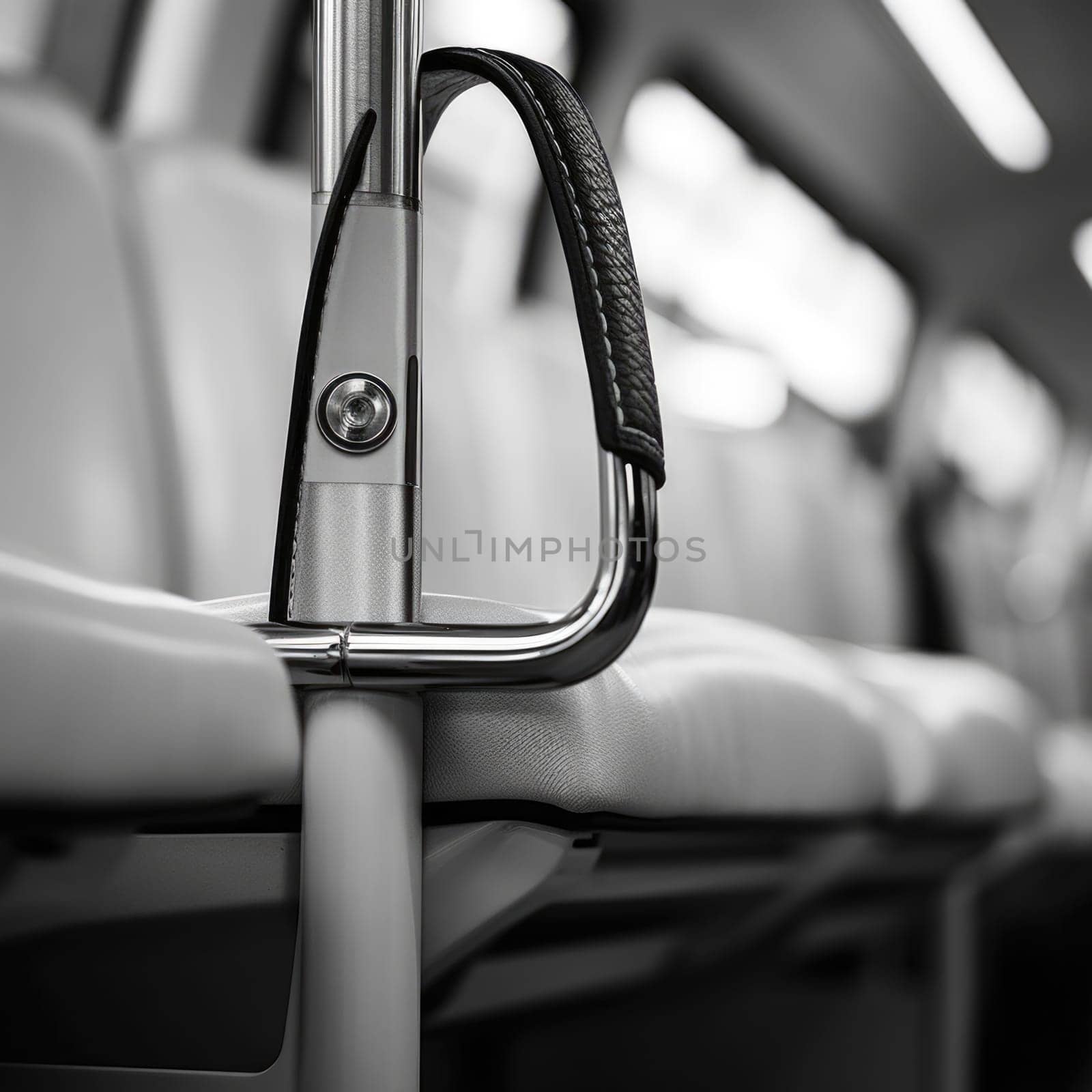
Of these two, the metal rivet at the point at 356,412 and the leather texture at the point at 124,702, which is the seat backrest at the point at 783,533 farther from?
the leather texture at the point at 124,702

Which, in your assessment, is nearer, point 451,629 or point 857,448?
point 451,629

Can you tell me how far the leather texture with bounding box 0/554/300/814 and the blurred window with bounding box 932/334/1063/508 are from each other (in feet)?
10.4

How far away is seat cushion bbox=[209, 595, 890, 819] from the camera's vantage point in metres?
0.45

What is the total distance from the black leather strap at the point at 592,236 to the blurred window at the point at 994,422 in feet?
9.84

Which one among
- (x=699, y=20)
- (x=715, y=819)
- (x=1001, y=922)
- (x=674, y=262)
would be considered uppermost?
(x=699, y=20)

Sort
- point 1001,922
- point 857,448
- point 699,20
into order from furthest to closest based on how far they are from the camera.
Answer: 1. point 857,448
2. point 699,20
3. point 1001,922

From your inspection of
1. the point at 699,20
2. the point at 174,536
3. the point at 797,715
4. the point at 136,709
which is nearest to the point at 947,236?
the point at 699,20

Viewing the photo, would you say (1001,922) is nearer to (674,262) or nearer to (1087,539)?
(674,262)

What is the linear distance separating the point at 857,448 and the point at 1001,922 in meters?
1.34

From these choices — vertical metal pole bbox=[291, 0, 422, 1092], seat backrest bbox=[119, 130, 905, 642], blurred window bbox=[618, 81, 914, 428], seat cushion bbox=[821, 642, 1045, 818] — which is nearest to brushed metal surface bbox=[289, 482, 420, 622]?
vertical metal pole bbox=[291, 0, 422, 1092]

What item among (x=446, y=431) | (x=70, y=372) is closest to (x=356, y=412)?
(x=70, y=372)

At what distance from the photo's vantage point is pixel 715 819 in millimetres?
536

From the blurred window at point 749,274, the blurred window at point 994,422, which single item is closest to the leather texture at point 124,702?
the blurred window at point 749,274

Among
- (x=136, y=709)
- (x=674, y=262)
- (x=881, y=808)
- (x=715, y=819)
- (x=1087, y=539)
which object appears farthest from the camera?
(x=1087, y=539)
